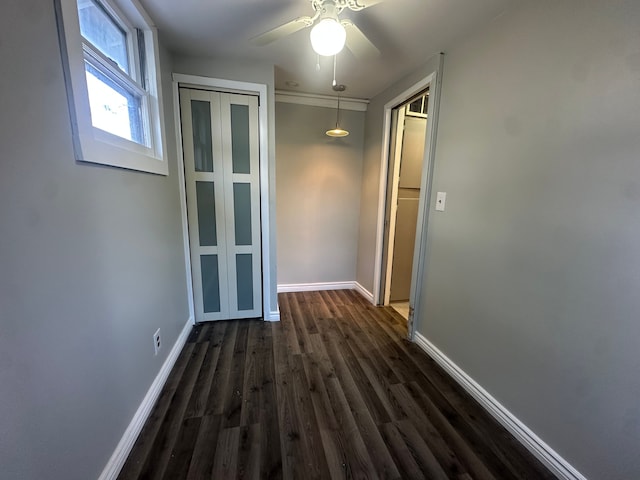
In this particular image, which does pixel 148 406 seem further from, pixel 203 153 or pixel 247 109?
pixel 247 109

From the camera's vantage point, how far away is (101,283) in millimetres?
1099

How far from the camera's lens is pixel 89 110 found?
102 centimetres

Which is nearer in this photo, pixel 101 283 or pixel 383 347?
pixel 101 283

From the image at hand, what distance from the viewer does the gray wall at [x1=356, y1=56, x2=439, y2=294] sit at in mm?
2840

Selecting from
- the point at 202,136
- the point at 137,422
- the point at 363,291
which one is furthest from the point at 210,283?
the point at 363,291

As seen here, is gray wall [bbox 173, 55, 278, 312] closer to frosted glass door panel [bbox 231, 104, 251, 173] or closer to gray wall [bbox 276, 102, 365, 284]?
frosted glass door panel [bbox 231, 104, 251, 173]

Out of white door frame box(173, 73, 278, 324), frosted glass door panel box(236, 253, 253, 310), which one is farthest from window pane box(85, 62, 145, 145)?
frosted glass door panel box(236, 253, 253, 310)

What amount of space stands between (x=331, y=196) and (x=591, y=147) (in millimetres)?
2390

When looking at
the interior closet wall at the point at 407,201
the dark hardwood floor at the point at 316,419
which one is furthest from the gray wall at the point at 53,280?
the interior closet wall at the point at 407,201

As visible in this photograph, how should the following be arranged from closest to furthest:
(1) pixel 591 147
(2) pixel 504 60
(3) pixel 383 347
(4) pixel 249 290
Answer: (1) pixel 591 147 < (2) pixel 504 60 < (3) pixel 383 347 < (4) pixel 249 290

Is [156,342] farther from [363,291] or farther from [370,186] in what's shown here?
[370,186]

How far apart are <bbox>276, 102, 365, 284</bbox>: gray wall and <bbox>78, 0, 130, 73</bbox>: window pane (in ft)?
5.25

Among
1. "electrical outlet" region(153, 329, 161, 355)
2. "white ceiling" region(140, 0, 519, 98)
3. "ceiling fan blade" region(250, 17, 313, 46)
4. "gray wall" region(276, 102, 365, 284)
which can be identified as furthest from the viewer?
"gray wall" region(276, 102, 365, 284)

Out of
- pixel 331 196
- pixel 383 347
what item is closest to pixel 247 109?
pixel 331 196
